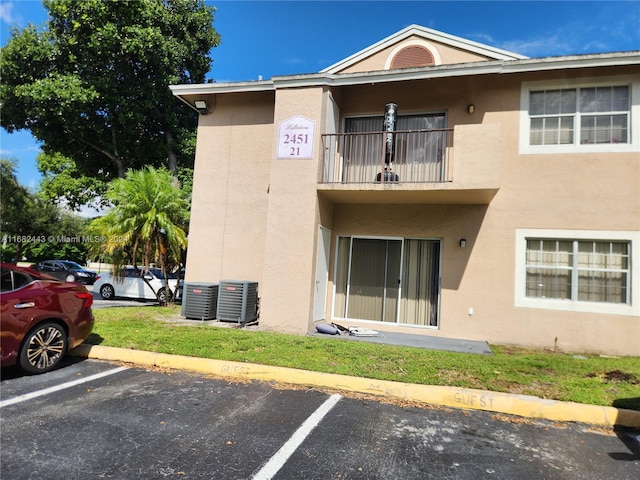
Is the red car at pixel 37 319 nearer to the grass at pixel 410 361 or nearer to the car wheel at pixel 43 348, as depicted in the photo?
the car wheel at pixel 43 348

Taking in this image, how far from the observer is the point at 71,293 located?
6.04m

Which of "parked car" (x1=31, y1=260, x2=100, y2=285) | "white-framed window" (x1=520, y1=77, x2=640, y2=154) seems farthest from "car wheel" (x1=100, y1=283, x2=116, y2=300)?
"white-framed window" (x1=520, y1=77, x2=640, y2=154)

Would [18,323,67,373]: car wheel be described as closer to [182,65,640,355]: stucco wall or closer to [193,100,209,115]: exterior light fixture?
[182,65,640,355]: stucco wall

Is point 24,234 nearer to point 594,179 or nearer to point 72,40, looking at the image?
point 72,40

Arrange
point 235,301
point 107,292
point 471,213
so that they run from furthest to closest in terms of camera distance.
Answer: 1. point 107,292
2. point 235,301
3. point 471,213

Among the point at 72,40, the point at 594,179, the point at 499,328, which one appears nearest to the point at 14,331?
the point at 499,328

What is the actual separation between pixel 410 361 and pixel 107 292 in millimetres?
14939

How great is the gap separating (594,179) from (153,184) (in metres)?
11.2

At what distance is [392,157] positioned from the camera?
31.5 feet

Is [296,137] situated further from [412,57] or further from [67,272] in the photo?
[67,272]

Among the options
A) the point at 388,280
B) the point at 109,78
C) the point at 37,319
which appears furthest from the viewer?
the point at 109,78

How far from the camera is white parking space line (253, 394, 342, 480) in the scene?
3.22m

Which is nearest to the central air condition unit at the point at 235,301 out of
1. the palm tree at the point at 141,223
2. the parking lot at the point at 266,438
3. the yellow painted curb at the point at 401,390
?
the palm tree at the point at 141,223

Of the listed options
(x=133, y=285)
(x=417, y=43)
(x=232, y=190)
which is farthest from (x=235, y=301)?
(x=133, y=285)
